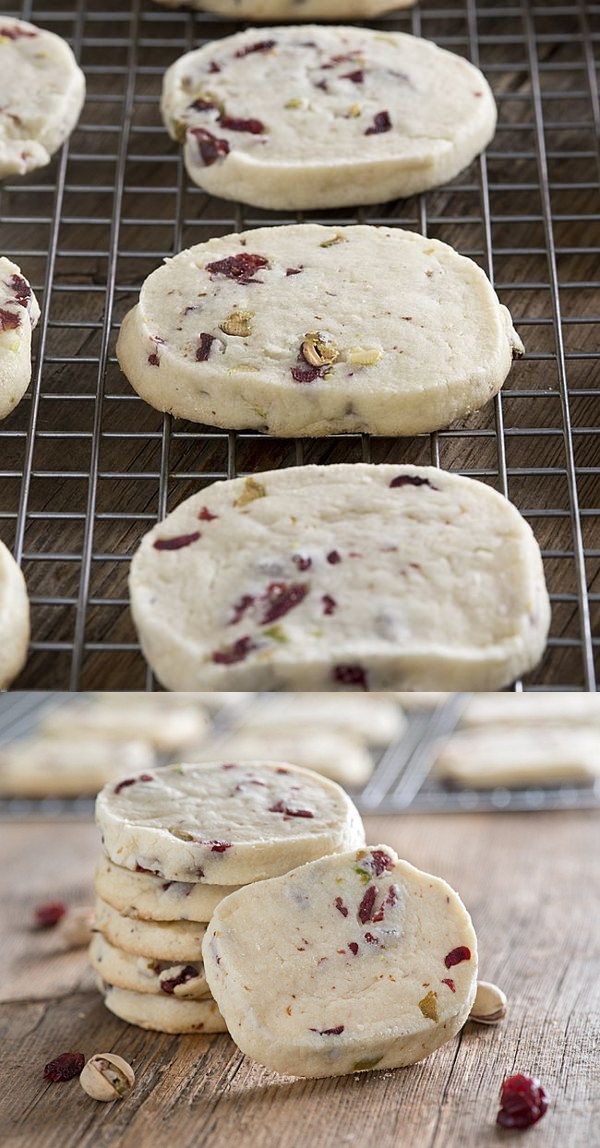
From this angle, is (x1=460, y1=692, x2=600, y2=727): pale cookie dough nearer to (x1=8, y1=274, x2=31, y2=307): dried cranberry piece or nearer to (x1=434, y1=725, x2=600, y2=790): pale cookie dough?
(x1=434, y1=725, x2=600, y2=790): pale cookie dough

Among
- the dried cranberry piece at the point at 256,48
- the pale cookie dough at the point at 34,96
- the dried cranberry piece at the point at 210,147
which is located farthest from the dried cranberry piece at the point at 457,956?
the dried cranberry piece at the point at 256,48

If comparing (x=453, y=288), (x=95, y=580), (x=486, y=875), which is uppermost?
(x=453, y=288)

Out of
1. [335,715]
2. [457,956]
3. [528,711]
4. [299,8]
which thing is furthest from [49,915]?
[299,8]

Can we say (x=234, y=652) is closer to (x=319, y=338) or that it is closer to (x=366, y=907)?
(x=319, y=338)

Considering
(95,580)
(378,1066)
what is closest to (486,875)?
(378,1066)

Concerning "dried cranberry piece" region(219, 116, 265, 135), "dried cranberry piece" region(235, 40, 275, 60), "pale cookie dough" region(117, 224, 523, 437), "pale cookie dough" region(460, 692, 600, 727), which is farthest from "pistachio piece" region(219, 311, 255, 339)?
"pale cookie dough" region(460, 692, 600, 727)

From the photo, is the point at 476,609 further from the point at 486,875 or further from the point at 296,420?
the point at 486,875
